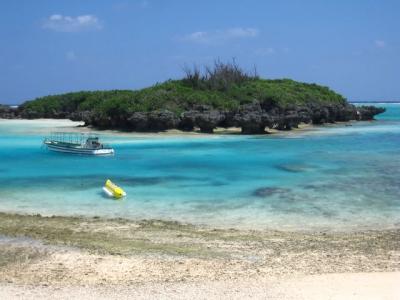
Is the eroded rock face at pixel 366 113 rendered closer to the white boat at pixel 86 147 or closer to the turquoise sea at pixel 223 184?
the turquoise sea at pixel 223 184

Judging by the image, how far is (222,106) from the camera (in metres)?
53.3

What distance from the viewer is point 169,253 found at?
10648 millimetres

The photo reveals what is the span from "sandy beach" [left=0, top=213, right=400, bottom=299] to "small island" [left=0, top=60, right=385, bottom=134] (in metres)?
36.9

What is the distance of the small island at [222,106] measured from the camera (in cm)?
5059

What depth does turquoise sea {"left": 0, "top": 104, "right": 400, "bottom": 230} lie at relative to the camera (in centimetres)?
1533

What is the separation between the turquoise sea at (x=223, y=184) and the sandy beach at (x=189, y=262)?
187 cm

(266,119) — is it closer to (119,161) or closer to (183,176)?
(119,161)

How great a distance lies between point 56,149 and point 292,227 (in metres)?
23.6

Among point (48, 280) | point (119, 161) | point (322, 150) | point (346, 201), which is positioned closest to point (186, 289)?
point (48, 280)

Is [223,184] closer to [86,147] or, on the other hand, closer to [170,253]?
[170,253]

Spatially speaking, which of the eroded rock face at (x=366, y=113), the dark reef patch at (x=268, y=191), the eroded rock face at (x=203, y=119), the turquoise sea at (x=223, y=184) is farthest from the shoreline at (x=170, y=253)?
the eroded rock face at (x=366, y=113)

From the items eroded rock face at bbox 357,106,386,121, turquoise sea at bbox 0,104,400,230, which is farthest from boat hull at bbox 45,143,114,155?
eroded rock face at bbox 357,106,386,121

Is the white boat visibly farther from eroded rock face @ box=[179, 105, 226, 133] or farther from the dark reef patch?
eroded rock face @ box=[179, 105, 226, 133]

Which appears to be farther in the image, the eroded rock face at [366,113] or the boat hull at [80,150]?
the eroded rock face at [366,113]
